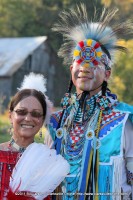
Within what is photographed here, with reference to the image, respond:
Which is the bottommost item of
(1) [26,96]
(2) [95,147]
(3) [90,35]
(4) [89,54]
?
(2) [95,147]

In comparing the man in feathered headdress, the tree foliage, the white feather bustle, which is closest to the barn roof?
the tree foliage

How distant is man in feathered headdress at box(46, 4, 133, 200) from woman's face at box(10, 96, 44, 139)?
30 cm

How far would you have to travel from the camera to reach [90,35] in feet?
11.4

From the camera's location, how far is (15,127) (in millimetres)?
3074

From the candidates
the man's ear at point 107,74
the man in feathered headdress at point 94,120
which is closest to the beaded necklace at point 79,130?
the man in feathered headdress at point 94,120

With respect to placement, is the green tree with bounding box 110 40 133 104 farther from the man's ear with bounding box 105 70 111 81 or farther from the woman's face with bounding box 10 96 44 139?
the woman's face with bounding box 10 96 44 139

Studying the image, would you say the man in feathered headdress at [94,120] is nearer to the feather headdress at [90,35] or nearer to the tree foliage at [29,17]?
the feather headdress at [90,35]

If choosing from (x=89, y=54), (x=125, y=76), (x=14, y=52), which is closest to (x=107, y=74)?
A: (x=89, y=54)

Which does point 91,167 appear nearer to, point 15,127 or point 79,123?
point 79,123

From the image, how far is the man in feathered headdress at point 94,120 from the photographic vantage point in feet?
10.3

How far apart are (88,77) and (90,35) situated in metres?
0.37

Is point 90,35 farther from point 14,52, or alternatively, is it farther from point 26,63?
point 26,63

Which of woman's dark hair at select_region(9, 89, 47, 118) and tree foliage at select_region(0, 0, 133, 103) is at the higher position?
tree foliage at select_region(0, 0, 133, 103)

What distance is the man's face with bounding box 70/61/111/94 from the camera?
327 centimetres
